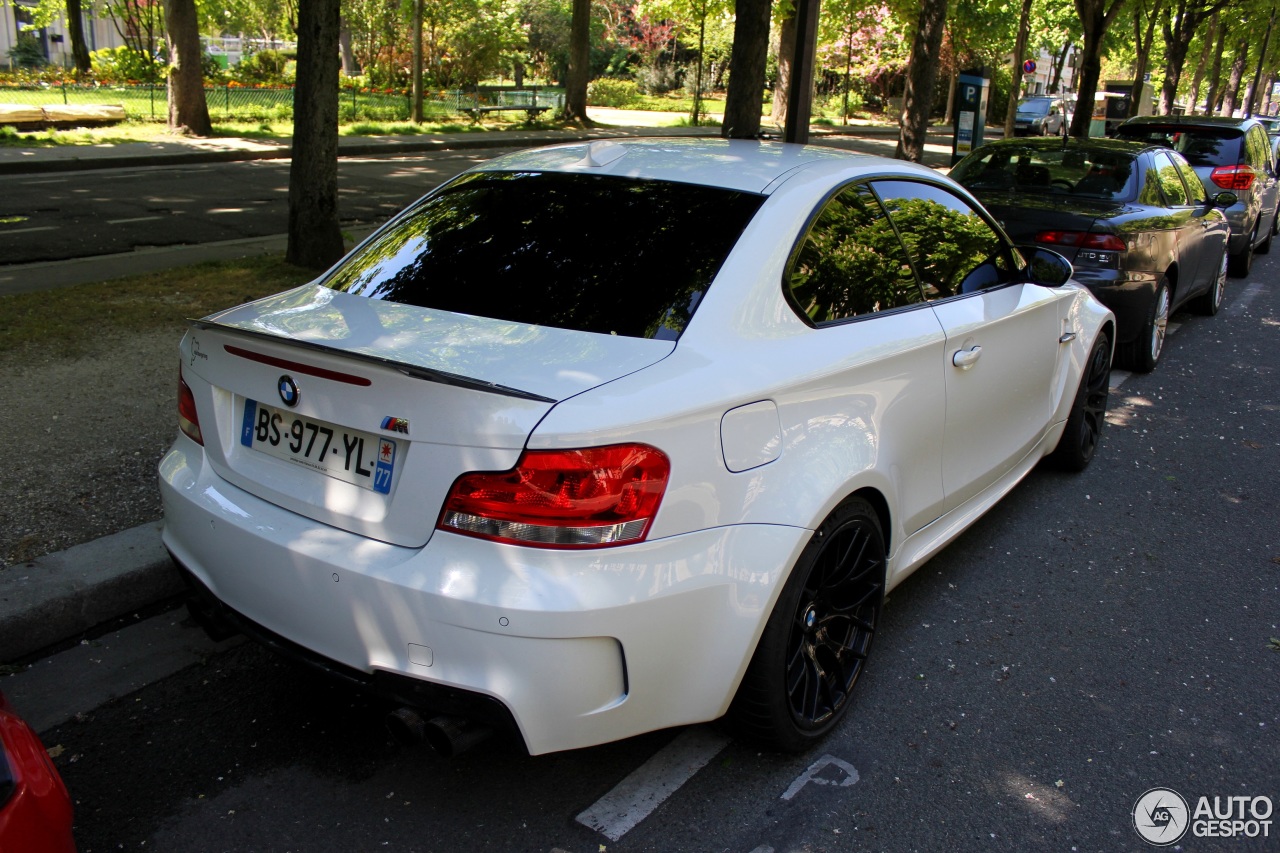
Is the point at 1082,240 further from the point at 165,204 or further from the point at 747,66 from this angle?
the point at 165,204

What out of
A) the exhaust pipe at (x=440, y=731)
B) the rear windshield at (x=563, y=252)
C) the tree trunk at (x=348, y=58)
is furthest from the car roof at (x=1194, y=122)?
the tree trunk at (x=348, y=58)

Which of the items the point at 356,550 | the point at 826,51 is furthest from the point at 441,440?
the point at 826,51

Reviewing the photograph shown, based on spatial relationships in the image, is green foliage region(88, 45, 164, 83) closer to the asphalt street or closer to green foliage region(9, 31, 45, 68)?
green foliage region(9, 31, 45, 68)

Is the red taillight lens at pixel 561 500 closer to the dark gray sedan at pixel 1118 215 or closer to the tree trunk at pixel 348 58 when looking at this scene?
the dark gray sedan at pixel 1118 215

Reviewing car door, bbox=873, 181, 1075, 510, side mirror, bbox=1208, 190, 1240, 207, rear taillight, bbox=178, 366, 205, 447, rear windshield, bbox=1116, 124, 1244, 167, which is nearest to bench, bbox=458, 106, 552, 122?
rear windshield, bbox=1116, 124, 1244, 167

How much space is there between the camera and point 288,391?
270cm

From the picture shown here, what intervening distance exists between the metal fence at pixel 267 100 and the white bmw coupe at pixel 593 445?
23.1 metres

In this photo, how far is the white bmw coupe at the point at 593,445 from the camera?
7.95ft

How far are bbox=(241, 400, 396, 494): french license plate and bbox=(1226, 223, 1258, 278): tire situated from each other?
12.0 m

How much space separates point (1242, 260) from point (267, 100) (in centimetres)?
2155

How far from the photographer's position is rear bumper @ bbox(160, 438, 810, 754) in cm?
240

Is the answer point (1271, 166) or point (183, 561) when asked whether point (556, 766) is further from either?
point (1271, 166)

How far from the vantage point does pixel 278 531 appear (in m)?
2.69

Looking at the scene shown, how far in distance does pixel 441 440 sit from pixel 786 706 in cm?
126
